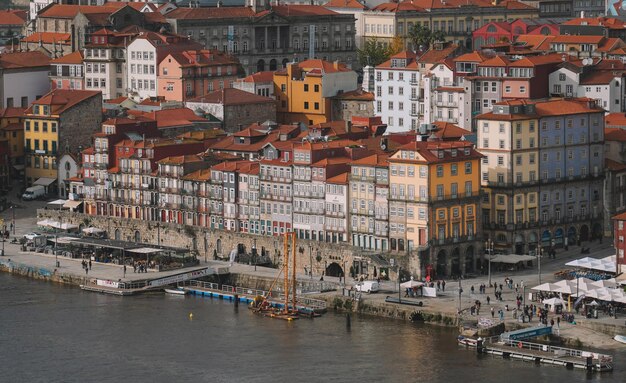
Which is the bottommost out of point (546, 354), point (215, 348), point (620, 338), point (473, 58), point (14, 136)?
point (215, 348)

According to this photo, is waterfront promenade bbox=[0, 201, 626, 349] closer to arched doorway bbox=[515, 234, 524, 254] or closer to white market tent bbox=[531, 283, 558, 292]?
white market tent bbox=[531, 283, 558, 292]

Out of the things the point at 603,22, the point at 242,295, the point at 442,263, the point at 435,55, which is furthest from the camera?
the point at 603,22

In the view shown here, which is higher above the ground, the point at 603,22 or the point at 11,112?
the point at 603,22

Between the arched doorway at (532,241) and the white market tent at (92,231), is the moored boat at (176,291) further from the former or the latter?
the arched doorway at (532,241)

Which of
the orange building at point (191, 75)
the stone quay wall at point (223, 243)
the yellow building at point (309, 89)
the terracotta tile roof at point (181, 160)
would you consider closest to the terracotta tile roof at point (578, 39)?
the yellow building at point (309, 89)

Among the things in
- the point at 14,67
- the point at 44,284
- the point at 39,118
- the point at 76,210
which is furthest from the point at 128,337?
the point at 14,67

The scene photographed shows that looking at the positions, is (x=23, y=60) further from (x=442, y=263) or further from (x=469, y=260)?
(x=442, y=263)

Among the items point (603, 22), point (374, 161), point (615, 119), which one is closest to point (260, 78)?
point (603, 22)

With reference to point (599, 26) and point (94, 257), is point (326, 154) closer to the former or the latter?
point (94, 257)
